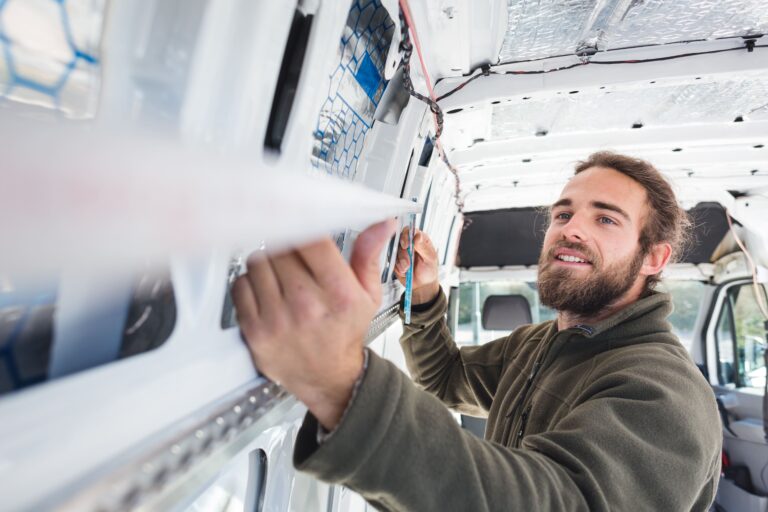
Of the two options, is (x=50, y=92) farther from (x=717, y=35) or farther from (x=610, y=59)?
(x=717, y=35)

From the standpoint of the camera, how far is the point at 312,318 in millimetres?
579

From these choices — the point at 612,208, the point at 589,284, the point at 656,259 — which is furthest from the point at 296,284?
the point at 656,259

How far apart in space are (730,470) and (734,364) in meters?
1.07

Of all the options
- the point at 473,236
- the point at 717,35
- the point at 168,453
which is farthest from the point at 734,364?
the point at 168,453

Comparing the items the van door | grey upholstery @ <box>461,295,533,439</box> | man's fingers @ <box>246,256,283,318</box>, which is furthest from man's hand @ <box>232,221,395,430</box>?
the van door

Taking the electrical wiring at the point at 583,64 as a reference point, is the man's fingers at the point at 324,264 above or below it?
below

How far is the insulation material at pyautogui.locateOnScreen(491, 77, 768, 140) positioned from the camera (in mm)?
1954

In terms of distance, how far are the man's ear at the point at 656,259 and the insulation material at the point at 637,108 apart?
662 millimetres

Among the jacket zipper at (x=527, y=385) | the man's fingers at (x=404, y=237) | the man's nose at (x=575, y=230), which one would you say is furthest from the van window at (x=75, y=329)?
the man's nose at (x=575, y=230)

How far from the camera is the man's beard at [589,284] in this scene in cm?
163

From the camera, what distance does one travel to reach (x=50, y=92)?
54 centimetres

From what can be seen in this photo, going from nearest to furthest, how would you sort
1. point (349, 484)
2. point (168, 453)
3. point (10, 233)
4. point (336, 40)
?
point (10, 233)
point (168, 453)
point (349, 484)
point (336, 40)

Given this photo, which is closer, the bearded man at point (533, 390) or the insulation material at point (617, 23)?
the bearded man at point (533, 390)

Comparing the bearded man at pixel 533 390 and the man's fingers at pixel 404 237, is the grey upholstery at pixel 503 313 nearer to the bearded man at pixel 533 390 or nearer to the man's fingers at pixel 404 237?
the bearded man at pixel 533 390
